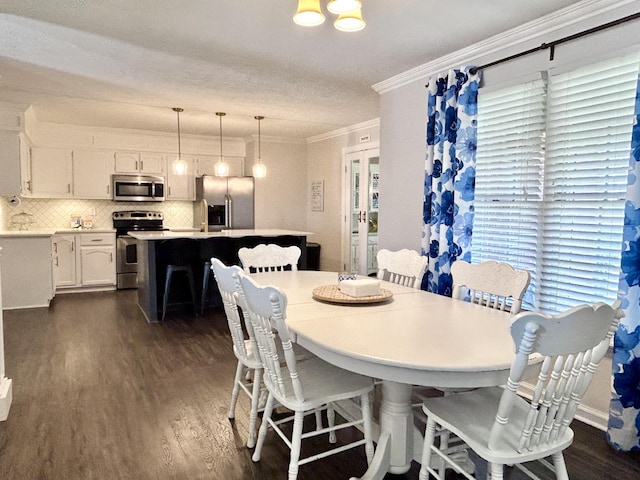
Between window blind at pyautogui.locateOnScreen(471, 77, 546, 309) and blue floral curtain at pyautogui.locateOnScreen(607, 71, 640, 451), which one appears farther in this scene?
window blind at pyautogui.locateOnScreen(471, 77, 546, 309)

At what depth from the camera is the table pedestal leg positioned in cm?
200

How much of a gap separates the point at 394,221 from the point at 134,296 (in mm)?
3988

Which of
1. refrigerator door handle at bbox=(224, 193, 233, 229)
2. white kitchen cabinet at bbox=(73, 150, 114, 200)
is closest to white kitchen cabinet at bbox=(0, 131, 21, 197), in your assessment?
white kitchen cabinet at bbox=(73, 150, 114, 200)

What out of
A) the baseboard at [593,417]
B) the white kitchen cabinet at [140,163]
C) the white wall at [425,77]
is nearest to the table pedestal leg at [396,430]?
the baseboard at [593,417]

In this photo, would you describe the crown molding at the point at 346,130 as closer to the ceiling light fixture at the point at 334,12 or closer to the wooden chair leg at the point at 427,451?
the ceiling light fixture at the point at 334,12

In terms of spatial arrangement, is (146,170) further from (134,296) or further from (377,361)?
(377,361)

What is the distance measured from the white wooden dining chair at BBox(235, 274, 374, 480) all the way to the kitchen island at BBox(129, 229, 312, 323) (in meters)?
3.07

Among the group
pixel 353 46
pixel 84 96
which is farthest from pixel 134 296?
pixel 353 46

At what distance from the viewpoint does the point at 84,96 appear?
15.5ft

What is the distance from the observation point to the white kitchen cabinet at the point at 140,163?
681 centimetres

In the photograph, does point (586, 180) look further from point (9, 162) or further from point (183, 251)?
point (9, 162)

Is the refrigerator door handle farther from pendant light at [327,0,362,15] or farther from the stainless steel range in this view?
pendant light at [327,0,362,15]

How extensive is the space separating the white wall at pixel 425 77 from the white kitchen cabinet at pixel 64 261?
4585 millimetres

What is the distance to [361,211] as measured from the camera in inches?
259
